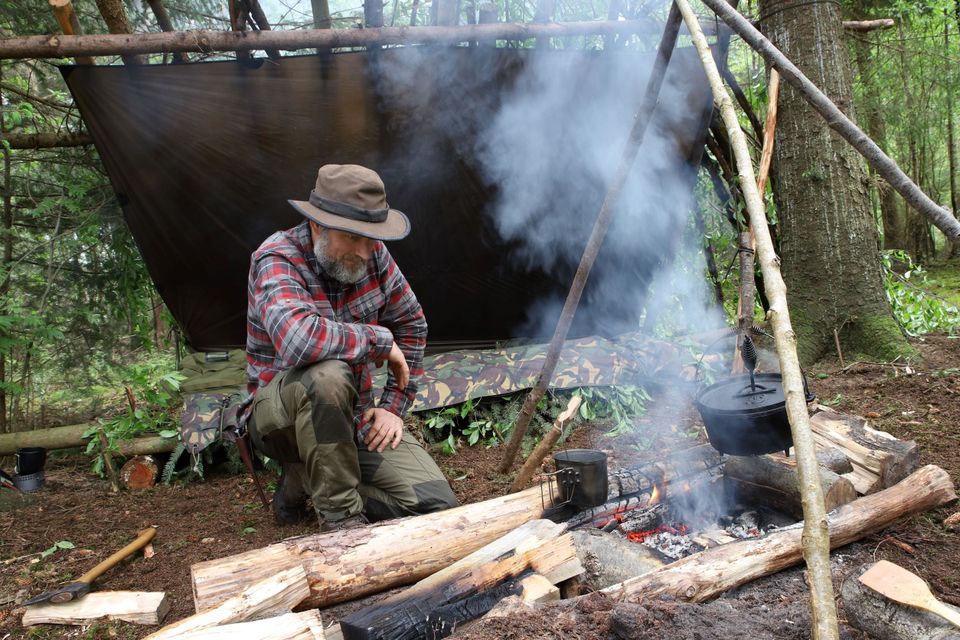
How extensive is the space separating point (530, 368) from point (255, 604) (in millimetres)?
3105

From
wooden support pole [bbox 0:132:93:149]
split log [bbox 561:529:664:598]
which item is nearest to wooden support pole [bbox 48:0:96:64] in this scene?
wooden support pole [bbox 0:132:93:149]

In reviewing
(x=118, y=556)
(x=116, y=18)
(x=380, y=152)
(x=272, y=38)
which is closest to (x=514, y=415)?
(x=380, y=152)

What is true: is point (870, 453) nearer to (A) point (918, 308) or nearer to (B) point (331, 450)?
(B) point (331, 450)

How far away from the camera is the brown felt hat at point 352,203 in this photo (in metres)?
2.76

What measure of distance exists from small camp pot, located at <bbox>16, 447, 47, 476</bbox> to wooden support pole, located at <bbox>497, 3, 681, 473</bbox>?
293 centimetres

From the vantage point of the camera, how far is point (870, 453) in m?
2.80

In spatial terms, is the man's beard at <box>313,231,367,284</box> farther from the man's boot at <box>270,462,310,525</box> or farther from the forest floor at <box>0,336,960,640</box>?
the forest floor at <box>0,336,960,640</box>

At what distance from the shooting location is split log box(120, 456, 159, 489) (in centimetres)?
405

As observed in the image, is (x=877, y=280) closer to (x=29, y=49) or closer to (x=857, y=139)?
(x=857, y=139)

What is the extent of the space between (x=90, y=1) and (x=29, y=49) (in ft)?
6.75

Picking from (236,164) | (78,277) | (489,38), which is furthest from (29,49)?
(489,38)

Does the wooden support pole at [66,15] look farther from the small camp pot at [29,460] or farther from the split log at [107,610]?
the split log at [107,610]

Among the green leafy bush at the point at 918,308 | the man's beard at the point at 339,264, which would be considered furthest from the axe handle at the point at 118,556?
the green leafy bush at the point at 918,308

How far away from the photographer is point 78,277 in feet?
15.7
